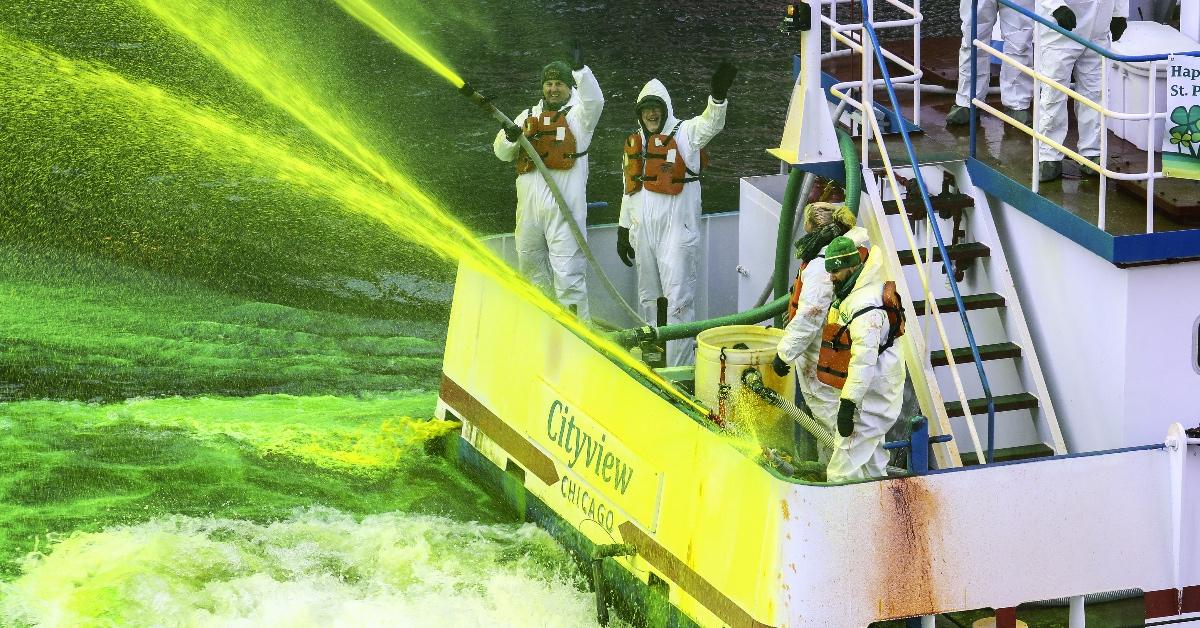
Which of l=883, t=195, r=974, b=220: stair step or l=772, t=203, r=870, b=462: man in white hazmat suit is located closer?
l=772, t=203, r=870, b=462: man in white hazmat suit

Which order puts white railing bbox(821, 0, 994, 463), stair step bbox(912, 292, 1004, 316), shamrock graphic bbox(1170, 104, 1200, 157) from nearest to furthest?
shamrock graphic bbox(1170, 104, 1200, 157), white railing bbox(821, 0, 994, 463), stair step bbox(912, 292, 1004, 316)

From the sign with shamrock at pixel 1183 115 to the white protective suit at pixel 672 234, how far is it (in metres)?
3.29

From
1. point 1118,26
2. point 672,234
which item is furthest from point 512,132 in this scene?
point 1118,26

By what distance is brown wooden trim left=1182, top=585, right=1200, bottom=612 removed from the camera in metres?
8.12

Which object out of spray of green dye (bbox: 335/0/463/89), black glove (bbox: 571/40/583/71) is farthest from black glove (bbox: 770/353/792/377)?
spray of green dye (bbox: 335/0/463/89)

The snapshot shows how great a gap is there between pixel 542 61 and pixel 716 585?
68.4 ft

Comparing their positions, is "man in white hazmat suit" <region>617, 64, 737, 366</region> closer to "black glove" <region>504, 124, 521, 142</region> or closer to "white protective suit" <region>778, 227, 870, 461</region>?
"black glove" <region>504, 124, 521, 142</region>

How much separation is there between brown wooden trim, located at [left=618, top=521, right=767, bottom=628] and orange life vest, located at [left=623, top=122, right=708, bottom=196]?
275cm

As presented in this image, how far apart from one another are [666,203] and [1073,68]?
9.31ft

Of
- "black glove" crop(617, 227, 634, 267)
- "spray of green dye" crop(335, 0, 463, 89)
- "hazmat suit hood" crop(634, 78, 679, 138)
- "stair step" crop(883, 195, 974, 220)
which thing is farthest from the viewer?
"spray of green dye" crop(335, 0, 463, 89)

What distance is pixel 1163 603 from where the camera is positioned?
8117mm

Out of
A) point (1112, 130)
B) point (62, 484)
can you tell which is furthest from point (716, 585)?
point (62, 484)

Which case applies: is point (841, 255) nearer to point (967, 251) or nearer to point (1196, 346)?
point (967, 251)

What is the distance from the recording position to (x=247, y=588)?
33.0 feet
